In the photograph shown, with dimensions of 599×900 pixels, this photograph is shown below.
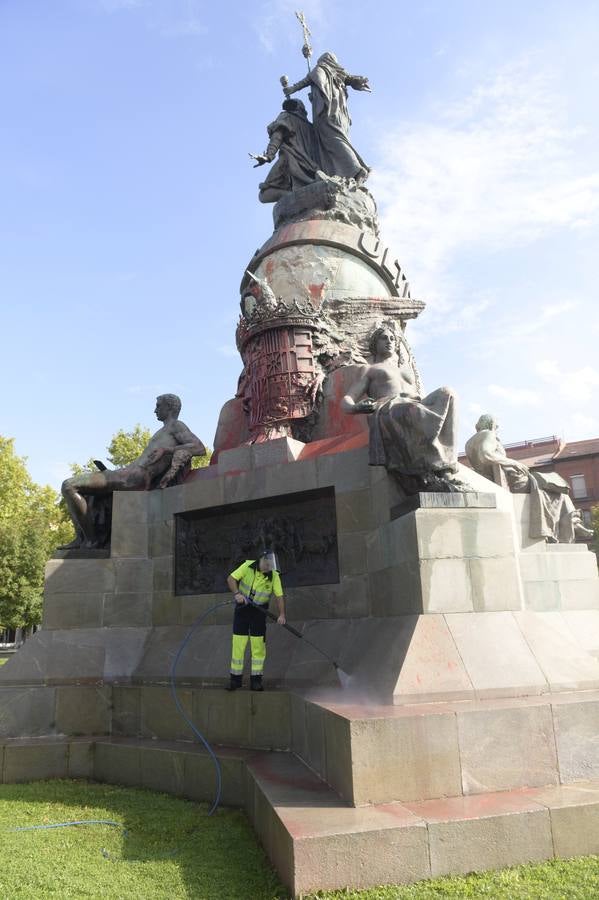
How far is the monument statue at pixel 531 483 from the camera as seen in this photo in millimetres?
9672

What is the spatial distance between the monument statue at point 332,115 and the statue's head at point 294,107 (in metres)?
0.32

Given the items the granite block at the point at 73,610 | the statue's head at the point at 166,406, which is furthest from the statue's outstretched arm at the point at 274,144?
the granite block at the point at 73,610

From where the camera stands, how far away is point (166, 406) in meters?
11.3

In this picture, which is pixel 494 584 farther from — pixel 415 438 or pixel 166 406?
pixel 166 406

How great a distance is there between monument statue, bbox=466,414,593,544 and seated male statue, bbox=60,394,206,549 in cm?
440

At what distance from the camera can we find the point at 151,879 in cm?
464

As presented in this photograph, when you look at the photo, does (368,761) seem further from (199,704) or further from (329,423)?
(329,423)

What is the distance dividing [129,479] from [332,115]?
1061cm

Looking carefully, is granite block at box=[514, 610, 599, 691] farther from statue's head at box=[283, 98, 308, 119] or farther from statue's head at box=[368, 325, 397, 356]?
statue's head at box=[283, 98, 308, 119]

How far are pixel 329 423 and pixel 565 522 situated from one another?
388 centimetres

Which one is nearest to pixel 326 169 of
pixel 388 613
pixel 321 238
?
pixel 321 238

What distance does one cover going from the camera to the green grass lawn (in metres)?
3.94

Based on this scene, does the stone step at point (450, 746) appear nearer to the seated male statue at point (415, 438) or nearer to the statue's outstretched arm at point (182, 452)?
the seated male statue at point (415, 438)

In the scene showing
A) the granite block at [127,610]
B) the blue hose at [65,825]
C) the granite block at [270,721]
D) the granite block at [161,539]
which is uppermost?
the granite block at [161,539]
